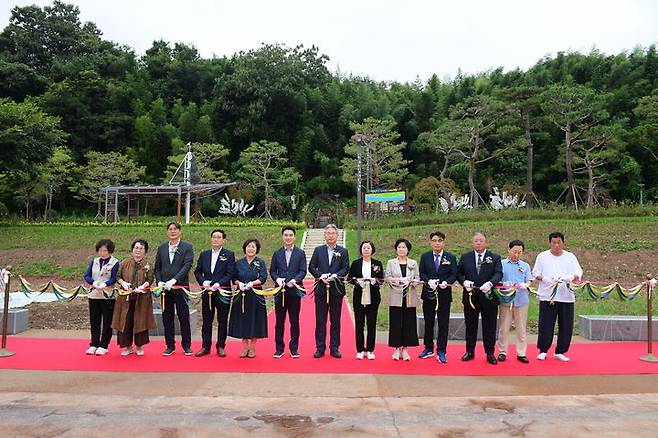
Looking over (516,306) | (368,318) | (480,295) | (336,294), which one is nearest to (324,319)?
(336,294)

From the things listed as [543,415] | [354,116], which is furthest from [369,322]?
[354,116]

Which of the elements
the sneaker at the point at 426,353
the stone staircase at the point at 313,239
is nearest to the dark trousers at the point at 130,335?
the sneaker at the point at 426,353

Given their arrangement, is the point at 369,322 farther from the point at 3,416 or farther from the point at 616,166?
the point at 616,166

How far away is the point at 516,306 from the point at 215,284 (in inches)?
128

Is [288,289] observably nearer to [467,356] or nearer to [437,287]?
[437,287]

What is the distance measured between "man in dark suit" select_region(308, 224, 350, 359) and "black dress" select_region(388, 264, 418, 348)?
0.58 meters

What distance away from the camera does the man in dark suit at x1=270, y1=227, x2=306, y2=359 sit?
16.9 ft

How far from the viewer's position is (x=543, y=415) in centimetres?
343

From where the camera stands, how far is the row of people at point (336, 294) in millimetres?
5047

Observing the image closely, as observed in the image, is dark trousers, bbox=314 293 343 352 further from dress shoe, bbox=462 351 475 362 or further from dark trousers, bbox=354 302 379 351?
dress shoe, bbox=462 351 475 362

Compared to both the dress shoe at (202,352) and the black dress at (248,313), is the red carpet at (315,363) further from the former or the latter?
the black dress at (248,313)

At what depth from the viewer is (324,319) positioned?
5.24 metres

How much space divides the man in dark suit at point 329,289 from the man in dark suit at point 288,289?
0.59ft

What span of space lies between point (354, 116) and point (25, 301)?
26.3m
